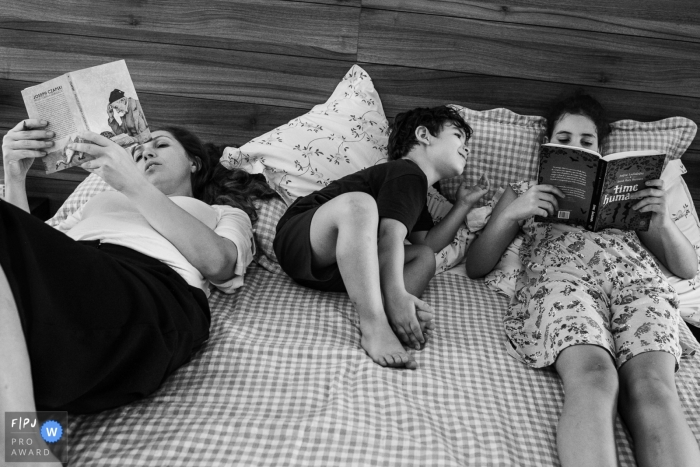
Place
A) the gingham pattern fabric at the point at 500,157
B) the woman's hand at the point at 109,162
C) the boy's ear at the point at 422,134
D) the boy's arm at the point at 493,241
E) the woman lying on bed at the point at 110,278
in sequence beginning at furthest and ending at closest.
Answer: the gingham pattern fabric at the point at 500,157 < the boy's ear at the point at 422,134 < the boy's arm at the point at 493,241 < the woman's hand at the point at 109,162 < the woman lying on bed at the point at 110,278

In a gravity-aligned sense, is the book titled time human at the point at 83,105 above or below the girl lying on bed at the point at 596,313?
above

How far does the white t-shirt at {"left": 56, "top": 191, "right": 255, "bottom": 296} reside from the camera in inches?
50.9

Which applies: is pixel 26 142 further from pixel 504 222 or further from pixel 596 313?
pixel 596 313

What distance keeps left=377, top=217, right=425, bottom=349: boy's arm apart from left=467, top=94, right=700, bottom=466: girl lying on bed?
0.24 m

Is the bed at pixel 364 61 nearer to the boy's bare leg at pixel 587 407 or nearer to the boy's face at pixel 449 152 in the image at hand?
the boy's face at pixel 449 152

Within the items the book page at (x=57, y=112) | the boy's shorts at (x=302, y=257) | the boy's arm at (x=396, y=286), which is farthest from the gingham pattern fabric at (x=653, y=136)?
the book page at (x=57, y=112)

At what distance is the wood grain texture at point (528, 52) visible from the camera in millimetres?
1949

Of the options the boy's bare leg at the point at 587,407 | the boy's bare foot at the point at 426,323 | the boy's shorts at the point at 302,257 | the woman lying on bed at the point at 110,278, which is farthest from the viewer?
the boy's shorts at the point at 302,257

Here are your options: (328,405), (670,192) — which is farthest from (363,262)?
(670,192)

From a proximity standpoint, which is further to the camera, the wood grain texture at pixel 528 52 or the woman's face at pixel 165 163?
the wood grain texture at pixel 528 52

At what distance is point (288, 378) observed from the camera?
1.20 m

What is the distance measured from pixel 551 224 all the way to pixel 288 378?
84 cm

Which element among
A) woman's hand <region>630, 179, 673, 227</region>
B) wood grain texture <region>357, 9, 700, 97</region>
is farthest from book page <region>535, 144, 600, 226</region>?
wood grain texture <region>357, 9, 700, 97</region>

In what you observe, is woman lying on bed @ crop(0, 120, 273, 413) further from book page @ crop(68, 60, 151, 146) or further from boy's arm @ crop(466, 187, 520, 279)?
boy's arm @ crop(466, 187, 520, 279)
